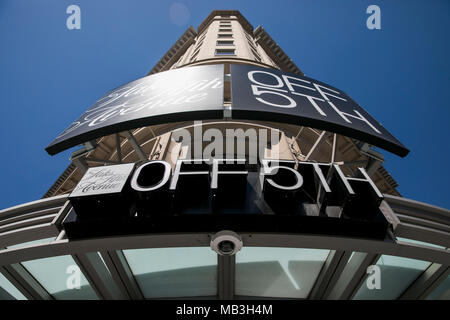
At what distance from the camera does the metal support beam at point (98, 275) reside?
5359 mm

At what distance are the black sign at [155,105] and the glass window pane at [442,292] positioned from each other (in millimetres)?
5966

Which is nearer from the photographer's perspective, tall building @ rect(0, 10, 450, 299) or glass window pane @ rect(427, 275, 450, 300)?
tall building @ rect(0, 10, 450, 299)

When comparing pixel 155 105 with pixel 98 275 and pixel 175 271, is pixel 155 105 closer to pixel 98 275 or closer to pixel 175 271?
pixel 98 275

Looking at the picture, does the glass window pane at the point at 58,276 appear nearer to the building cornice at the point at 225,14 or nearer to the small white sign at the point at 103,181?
the small white sign at the point at 103,181

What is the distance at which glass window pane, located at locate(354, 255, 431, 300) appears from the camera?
617 cm

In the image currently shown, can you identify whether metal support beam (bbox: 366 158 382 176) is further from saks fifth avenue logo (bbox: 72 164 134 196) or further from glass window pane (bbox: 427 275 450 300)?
saks fifth avenue logo (bbox: 72 164 134 196)

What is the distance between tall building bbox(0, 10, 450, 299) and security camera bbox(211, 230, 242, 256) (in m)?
0.02

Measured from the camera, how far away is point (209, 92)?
6.26 metres

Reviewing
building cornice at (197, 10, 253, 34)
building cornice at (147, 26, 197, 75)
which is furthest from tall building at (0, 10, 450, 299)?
building cornice at (197, 10, 253, 34)

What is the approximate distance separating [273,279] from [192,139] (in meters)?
6.16

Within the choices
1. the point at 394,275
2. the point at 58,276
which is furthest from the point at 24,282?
the point at 394,275

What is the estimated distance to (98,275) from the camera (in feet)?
18.7

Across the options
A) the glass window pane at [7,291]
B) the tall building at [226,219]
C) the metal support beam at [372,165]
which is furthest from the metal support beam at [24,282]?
the metal support beam at [372,165]
